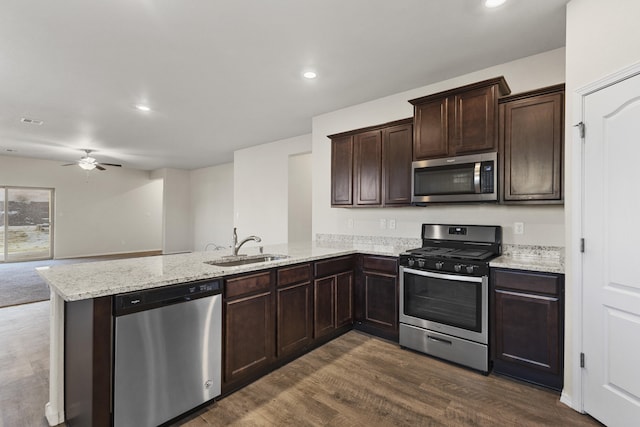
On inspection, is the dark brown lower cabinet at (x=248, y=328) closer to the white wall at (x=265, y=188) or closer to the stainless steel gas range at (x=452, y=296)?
the stainless steel gas range at (x=452, y=296)

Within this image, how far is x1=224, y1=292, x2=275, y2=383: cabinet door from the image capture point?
7.43 feet

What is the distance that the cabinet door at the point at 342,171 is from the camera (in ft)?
12.9

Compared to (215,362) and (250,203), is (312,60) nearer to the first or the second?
(215,362)

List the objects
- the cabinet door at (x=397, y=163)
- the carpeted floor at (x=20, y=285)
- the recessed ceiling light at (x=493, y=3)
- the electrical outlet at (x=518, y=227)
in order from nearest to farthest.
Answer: the recessed ceiling light at (x=493, y=3) → the electrical outlet at (x=518, y=227) → the cabinet door at (x=397, y=163) → the carpeted floor at (x=20, y=285)

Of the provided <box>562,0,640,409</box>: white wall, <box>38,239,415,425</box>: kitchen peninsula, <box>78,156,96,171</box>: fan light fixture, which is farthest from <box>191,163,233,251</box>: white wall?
<box>562,0,640,409</box>: white wall

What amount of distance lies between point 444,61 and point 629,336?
8.42 ft

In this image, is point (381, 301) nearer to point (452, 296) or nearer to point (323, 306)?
point (323, 306)

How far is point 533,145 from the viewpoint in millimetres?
2590

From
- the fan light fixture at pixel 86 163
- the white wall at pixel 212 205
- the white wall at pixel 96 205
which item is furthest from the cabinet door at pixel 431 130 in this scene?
the white wall at pixel 96 205

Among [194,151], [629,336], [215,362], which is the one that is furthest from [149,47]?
[194,151]

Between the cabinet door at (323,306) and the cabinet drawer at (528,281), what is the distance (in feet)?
4.87

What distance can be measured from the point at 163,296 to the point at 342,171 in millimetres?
2651

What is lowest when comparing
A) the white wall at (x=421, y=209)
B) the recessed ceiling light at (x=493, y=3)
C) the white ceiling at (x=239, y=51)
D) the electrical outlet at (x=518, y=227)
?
the electrical outlet at (x=518, y=227)

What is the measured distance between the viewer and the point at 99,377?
1645 millimetres
